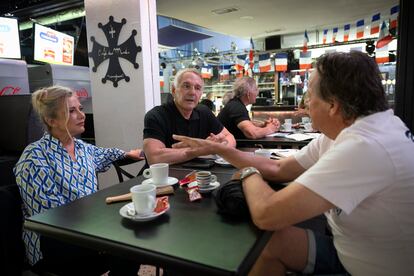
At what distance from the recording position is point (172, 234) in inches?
36.3

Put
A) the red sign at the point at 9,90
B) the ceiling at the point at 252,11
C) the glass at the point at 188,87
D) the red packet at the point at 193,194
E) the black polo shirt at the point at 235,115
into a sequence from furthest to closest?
the ceiling at the point at 252,11 → the red sign at the point at 9,90 → the black polo shirt at the point at 235,115 → the glass at the point at 188,87 → the red packet at the point at 193,194

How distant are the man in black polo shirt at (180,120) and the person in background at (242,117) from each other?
59 cm

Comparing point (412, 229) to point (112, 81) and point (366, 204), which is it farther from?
point (112, 81)

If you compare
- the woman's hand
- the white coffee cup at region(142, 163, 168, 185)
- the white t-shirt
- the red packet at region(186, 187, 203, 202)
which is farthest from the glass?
the white t-shirt

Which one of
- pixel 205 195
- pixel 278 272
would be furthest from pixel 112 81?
pixel 278 272

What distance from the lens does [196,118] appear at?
2469mm

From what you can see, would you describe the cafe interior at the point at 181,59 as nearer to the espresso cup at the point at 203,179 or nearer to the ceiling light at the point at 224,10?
the ceiling light at the point at 224,10

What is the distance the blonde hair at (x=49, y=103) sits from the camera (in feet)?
5.36

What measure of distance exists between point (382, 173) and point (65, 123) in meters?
1.48

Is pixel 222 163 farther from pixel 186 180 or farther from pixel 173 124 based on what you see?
pixel 173 124

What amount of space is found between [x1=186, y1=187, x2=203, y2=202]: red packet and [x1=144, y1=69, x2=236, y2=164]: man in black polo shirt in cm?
69

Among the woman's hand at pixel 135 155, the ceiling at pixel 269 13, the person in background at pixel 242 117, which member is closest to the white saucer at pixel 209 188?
the woman's hand at pixel 135 155

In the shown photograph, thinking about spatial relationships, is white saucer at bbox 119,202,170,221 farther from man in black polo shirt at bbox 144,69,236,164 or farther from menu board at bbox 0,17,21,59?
menu board at bbox 0,17,21,59

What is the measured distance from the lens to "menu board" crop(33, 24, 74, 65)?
14.8 feet
